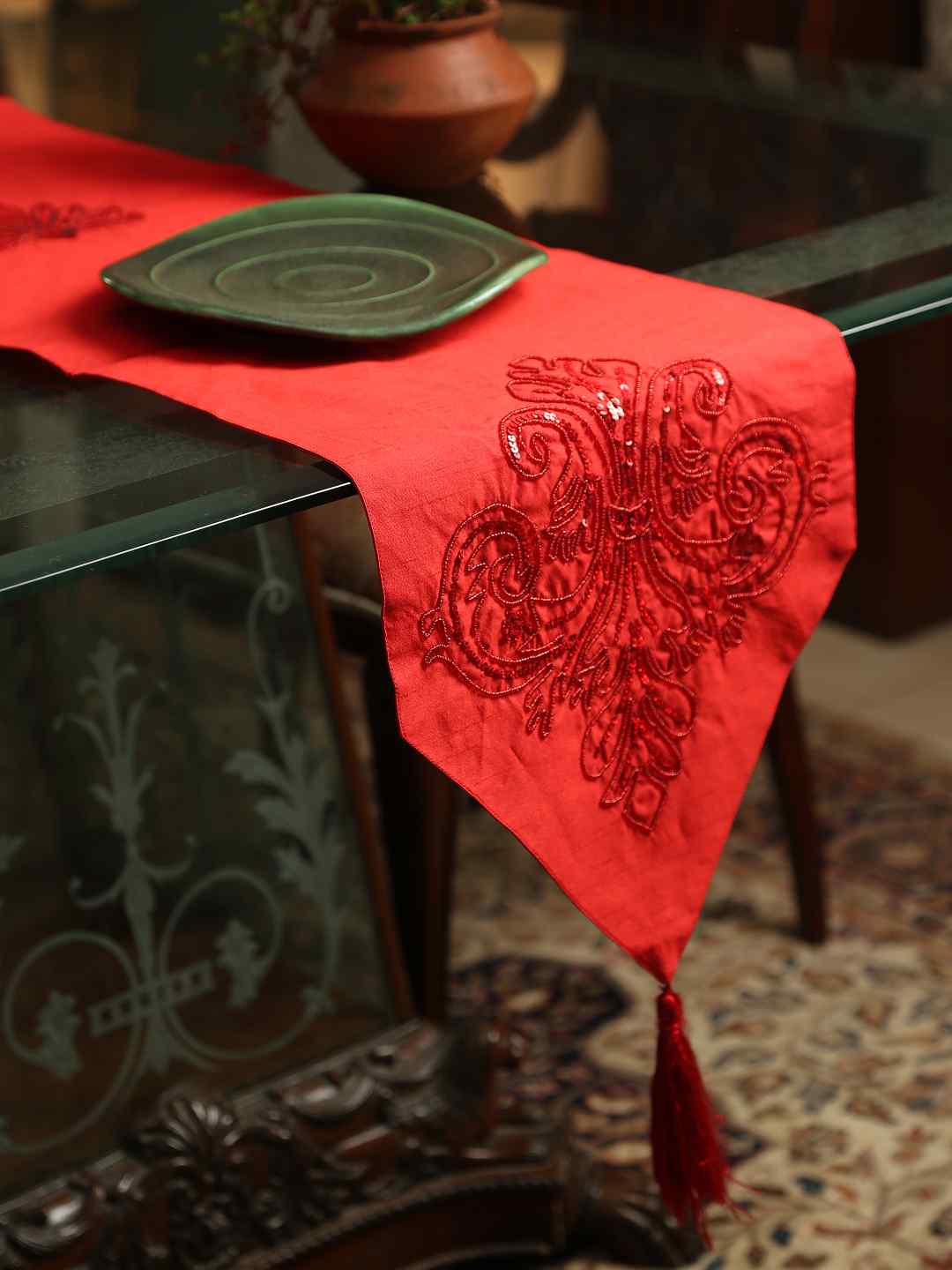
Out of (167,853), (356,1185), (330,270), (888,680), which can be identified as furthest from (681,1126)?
(888,680)

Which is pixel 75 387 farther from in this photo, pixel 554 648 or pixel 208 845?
pixel 208 845

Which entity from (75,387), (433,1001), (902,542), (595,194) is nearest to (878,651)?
(902,542)

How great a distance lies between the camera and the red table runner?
3.78 feet

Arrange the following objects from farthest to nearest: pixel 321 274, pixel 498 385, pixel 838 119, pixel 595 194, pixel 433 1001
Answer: pixel 433 1001
pixel 838 119
pixel 595 194
pixel 321 274
pixel 498 385

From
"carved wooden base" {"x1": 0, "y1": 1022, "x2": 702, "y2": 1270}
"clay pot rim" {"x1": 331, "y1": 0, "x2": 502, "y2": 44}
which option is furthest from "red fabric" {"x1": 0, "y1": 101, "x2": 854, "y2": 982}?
"carved wooden base" {"x1": 0, "y1": 1022, "x2": 702, "y2": 1270}

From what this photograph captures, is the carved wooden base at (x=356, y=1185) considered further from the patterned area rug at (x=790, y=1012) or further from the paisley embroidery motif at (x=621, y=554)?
the paisley embroidery motif at (x=621, y=554)

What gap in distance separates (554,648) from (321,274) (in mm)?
344

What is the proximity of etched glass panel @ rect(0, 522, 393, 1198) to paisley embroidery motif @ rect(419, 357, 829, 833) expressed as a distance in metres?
0.55

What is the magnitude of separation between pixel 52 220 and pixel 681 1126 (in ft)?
2.98

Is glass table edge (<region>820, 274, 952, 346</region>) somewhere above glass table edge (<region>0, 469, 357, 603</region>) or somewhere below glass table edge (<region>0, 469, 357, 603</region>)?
above

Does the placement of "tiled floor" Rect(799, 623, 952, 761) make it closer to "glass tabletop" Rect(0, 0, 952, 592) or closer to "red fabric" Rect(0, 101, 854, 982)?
"glass tabletop" Rect(0, 0, 952, 592)

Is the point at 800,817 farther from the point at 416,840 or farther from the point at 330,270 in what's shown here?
the point at 330,270

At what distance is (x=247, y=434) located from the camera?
1.15 meters

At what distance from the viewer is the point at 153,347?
4.22ft
